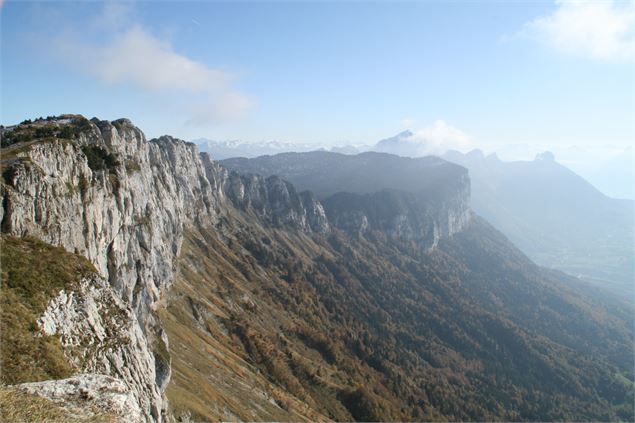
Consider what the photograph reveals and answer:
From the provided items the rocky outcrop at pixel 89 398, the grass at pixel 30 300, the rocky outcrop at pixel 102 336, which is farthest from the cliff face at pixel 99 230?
the rocky outcrop at pixel 89 398

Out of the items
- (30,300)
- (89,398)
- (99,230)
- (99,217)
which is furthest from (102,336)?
(99,217)

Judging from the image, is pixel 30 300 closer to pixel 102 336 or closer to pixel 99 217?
pixel 102 336

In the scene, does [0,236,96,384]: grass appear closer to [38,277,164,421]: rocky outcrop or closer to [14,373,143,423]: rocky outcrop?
[38,277,164,421]: rocky outcrop

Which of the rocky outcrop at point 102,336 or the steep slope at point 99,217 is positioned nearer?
the rocky outcrop at point 102,336

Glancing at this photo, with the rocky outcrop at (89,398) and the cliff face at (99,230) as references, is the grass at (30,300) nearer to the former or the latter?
the cliff face at (99,230)

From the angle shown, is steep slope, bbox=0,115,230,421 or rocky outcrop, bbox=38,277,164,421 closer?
rocky outcrop, bbox=38,277,164,421

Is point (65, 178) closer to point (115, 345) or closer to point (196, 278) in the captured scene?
point (115, 345)

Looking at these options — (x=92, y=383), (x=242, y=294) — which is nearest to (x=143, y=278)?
(x=92, y=383)

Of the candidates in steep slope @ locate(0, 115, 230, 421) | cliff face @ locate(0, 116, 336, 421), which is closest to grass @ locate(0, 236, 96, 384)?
cliff face @ locate(0, 116, 336, 421)
